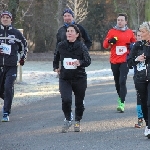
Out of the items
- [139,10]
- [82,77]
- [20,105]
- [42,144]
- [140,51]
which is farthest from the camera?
[139,10]

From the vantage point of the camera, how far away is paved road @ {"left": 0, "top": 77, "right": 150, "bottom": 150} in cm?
848

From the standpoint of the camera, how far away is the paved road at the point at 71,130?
8477 mm

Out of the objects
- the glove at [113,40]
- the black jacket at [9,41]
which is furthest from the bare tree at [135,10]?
the black jacket at [9,41]

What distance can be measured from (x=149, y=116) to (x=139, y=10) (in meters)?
35.5

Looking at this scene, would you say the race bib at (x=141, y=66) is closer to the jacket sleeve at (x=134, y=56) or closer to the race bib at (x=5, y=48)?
the jacket sleeve at (x=134, y=56)

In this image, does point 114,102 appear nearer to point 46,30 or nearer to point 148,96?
point 148,96

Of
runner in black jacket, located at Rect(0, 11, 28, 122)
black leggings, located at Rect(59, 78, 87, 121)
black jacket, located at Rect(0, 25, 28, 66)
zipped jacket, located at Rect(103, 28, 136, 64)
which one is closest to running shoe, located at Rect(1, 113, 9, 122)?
runner in black jacket, located at Rect(0, 11, 28, 122)

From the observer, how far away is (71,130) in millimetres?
10070

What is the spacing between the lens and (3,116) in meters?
11.4

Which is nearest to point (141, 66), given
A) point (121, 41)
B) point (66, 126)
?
point (66, 126)

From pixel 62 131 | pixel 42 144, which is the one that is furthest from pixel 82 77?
pixel 42 144

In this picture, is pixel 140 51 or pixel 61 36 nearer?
pixel 140 51

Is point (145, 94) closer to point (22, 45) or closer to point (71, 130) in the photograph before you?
point (71, 130)

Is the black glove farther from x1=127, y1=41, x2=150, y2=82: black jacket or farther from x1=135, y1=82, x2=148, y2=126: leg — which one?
x1=135, y1=82, x2=148, y2=126: leg
